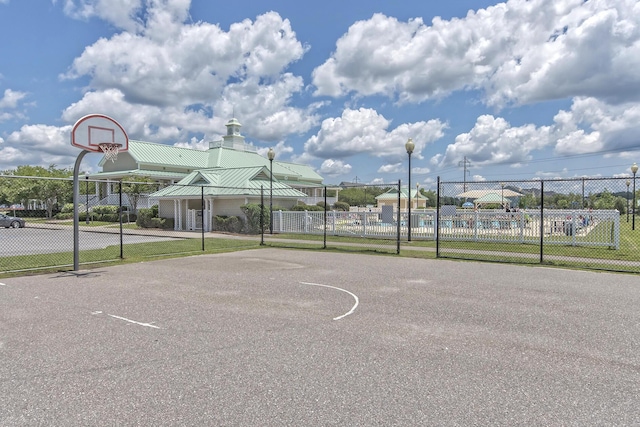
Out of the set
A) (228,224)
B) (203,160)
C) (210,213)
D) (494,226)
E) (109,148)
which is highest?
(203,160)

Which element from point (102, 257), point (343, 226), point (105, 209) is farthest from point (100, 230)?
point (343, 226)

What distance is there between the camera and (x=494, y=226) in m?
18.5

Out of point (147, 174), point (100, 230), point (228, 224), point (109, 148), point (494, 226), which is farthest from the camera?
point (147, 174)

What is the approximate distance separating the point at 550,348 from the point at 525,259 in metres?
8.76

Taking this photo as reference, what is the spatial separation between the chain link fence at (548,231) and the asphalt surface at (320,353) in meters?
3.94

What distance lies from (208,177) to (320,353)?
28.0m

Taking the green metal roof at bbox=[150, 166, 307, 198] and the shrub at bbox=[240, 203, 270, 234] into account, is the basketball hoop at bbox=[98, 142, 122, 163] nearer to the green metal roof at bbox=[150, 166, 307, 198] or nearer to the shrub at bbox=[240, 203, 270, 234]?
the shrub at bbox=[240, 203, 270, 234]

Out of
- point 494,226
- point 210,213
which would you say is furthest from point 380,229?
point 210,213

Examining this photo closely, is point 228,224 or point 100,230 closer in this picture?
point 228,224

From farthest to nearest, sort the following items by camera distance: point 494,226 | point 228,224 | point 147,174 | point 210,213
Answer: point 147,174 → point 210,213 → point 228,224 → point 494,226

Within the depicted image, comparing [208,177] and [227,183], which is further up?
[208,177]

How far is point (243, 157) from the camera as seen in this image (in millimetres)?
55250

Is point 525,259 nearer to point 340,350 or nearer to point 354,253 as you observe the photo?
point 354,253

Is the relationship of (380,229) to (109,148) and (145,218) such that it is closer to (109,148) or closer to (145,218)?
(109,148)
